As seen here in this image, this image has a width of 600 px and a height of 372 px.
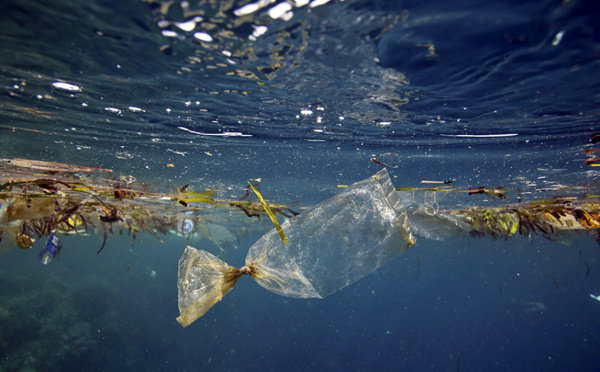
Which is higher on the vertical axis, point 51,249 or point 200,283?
point 200,283

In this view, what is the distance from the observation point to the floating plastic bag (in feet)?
10.5

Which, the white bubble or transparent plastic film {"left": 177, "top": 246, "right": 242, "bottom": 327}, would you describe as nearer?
transparent plastic film {"left": 177, "top": 246, "right": 242, "bottom": 327}

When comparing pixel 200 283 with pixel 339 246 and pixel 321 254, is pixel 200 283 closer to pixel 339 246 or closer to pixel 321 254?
pixel 321 254

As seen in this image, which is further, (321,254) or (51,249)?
(51,249)

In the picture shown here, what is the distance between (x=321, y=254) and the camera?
3285mm

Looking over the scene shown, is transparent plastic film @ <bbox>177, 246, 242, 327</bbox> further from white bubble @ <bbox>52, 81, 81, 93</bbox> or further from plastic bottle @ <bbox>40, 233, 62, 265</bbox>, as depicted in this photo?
white bubble @ <bbox>52, 81, 81, 93</bbox>

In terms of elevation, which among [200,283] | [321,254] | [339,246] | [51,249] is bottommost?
[51,249]

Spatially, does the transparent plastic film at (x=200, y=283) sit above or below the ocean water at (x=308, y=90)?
below

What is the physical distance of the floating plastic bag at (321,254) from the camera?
10.5ft

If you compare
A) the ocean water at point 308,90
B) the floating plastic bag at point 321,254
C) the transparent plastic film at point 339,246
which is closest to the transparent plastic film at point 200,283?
the floating plastic bag at point 321,254

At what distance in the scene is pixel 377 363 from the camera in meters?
56.4

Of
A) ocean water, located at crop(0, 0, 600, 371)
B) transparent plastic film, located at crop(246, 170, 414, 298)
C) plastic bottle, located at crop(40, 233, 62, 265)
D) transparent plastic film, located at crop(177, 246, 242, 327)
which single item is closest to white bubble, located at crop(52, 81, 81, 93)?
ocean water, located at crop(0, 0, 600, 371)

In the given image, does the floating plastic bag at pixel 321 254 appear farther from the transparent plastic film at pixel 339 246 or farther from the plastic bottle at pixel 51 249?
the plastic bottle at pixel 51 249

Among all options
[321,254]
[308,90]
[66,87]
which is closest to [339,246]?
[321,254]
